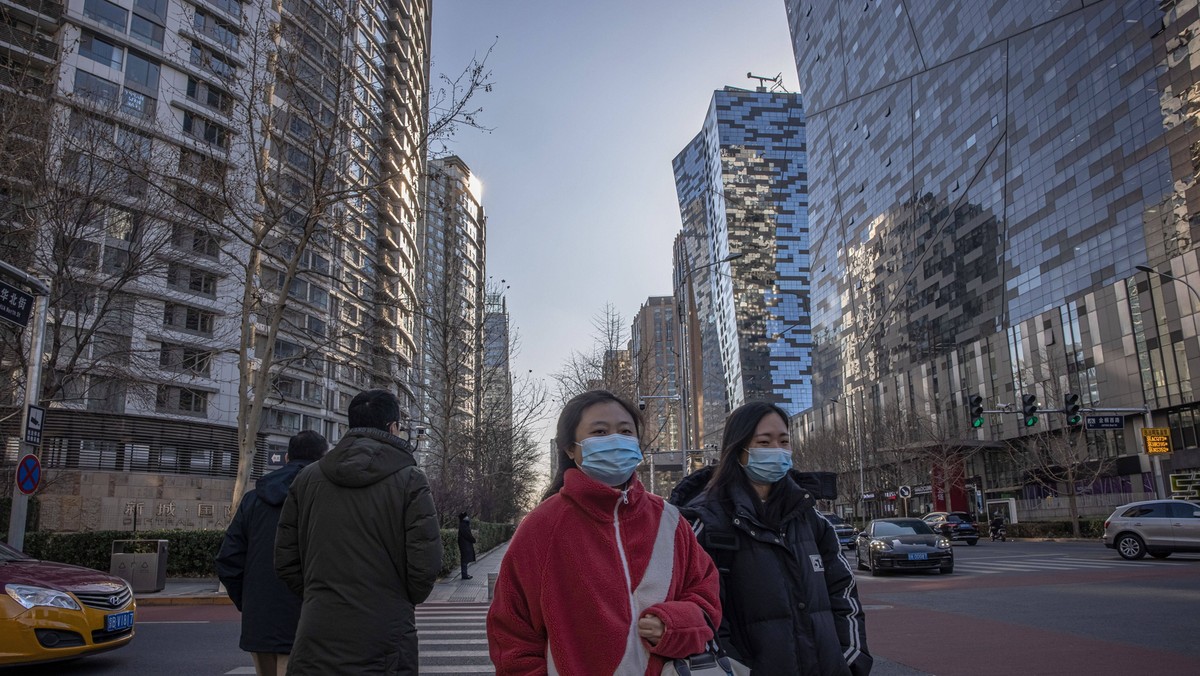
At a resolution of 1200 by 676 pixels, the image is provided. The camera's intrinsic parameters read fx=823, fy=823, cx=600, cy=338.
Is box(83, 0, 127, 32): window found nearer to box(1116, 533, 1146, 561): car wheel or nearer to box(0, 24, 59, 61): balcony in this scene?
box(0, 24, 59, 61): balcony

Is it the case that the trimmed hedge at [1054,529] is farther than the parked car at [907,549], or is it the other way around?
the trimmed hedge at [1054,529]

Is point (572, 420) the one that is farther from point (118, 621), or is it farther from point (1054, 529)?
point (1054, 529)

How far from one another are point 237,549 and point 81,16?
4905cm

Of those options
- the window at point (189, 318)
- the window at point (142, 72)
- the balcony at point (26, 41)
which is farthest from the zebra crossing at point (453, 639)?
the window at point (142, 72)

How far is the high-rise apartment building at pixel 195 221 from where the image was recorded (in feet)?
59.3

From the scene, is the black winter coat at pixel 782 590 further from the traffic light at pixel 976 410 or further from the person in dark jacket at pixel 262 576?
the traffic light at pixel 976 410

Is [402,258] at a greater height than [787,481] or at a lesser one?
greater

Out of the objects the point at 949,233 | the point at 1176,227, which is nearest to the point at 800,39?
the point at 949,233

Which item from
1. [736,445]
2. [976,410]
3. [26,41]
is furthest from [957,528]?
[26,41]

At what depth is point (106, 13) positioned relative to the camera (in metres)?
44.0

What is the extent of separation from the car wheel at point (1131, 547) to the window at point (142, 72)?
161 ft

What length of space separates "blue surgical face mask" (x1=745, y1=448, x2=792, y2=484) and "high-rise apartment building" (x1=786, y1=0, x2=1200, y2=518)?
30.6m

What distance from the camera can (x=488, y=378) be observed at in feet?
125

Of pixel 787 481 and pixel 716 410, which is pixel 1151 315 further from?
pixel 716 410
